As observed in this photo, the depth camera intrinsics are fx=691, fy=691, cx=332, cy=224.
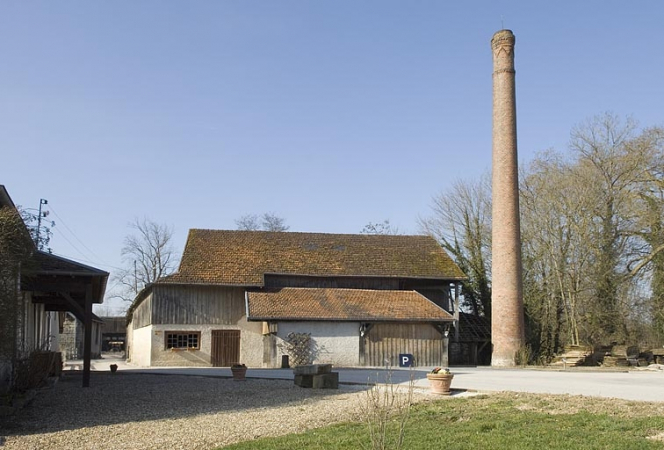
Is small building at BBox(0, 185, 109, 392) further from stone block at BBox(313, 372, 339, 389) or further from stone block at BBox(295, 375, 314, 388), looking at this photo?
stone block at BBox(313, 372, 339, 389)

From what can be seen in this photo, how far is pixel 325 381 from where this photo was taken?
17906 millimetres

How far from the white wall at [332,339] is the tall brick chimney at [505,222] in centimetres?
690

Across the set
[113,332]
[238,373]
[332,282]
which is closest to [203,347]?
[332,282]

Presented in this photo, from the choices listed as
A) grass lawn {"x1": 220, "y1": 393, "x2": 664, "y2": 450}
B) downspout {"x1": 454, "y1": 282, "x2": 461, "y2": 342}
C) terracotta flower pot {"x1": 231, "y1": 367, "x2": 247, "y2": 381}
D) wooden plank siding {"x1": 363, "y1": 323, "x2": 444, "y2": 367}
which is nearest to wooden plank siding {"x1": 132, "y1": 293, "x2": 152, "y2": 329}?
wooden plank siding {"x1": 363, "y1": 323, "x2": 444, "y2": 367}

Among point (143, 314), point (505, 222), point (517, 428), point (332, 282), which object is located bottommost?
point (517, 428)

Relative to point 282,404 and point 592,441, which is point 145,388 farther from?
point 592,441

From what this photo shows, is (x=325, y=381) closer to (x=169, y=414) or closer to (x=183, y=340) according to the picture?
(x=169, y=414)

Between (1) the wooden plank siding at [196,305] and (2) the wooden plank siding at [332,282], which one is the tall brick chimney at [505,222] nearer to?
(2) the wooden plank siding at [332,282]

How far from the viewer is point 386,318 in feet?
104

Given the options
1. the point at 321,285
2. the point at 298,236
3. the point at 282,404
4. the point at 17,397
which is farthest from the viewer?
the point at 298,236

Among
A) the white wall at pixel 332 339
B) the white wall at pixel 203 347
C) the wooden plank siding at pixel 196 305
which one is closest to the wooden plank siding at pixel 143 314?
the wooden plank siding at pixel 196 305

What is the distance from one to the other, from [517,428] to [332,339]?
70.2 feet

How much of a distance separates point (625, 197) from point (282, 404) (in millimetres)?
27509

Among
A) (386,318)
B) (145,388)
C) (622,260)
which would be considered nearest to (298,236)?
(386,318)
